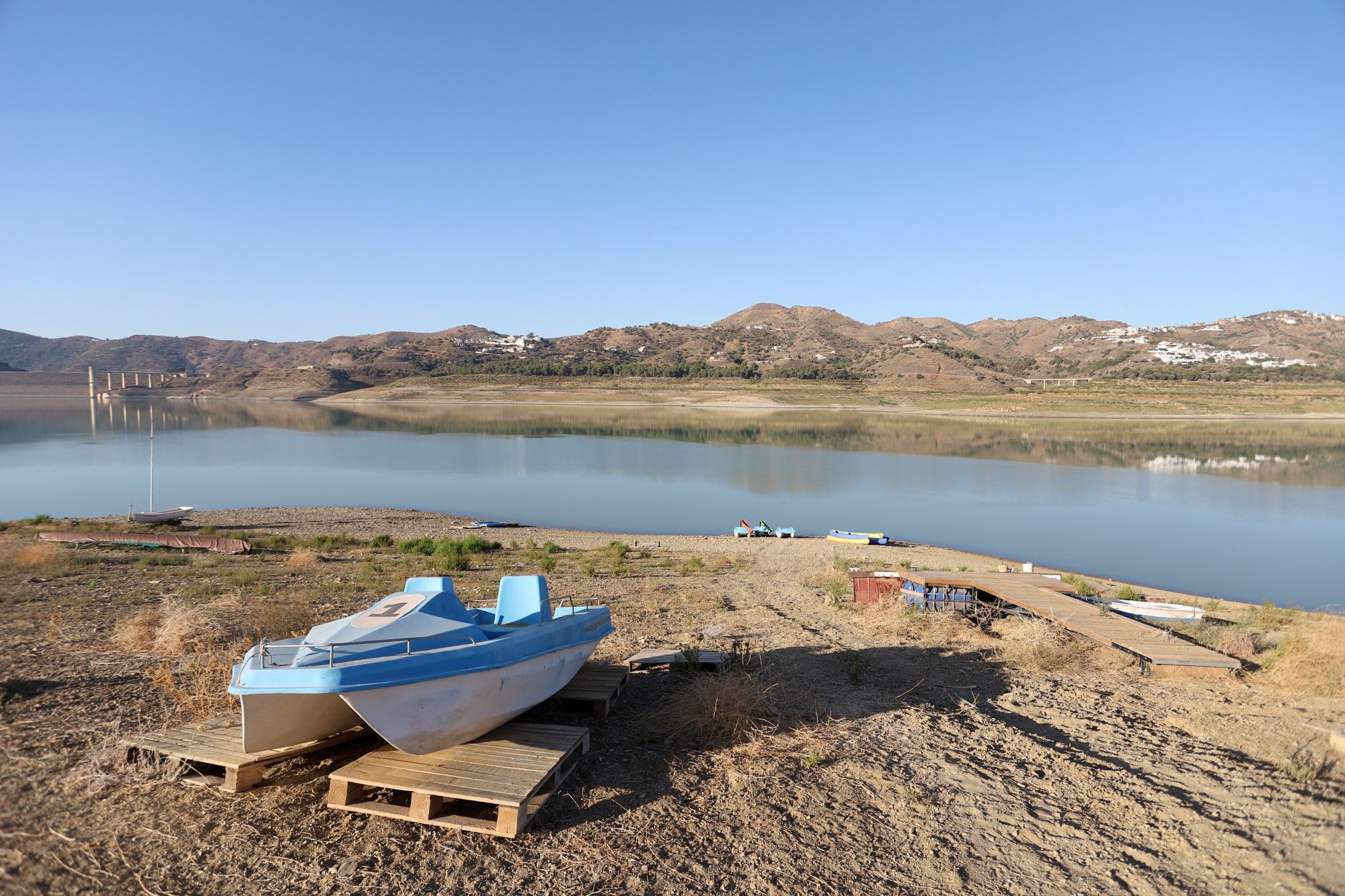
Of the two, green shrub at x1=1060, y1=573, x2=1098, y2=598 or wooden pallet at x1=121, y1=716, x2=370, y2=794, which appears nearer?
wooden pallet at x1=121, y1=716, x2=370, y2=794

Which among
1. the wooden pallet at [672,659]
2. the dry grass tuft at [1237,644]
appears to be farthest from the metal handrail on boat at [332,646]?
the dry grass tuft at [1237,644]

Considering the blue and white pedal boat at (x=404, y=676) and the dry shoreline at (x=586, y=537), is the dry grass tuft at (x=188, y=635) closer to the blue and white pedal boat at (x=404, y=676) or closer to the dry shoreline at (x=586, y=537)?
the blue and white pedal boat at (x=404, y=676)

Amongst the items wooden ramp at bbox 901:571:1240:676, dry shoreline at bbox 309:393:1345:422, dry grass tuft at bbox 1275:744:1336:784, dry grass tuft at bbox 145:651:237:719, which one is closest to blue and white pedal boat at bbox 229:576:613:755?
dry grass tuft at bbox 145:651:237:719

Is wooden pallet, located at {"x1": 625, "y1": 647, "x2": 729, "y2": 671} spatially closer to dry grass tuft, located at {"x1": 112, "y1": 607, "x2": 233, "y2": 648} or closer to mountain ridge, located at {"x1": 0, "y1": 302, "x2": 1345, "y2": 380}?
dry grass tuft, located at {"x1": 112, "y1": 607, "x2": 233, "y2": 648}

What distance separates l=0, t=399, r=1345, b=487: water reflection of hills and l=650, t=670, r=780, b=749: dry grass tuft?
44.0 m

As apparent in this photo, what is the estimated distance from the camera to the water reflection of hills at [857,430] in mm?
48562

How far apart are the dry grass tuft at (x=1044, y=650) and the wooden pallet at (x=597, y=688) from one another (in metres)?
4.56

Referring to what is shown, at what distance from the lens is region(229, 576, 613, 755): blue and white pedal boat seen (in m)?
4.35

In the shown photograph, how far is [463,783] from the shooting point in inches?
179

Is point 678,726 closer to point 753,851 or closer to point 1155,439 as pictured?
point 753,851

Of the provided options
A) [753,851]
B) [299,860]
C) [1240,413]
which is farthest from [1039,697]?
[1240,413]

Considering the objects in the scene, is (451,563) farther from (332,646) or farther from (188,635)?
(332,646)

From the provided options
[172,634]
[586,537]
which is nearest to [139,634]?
[172,634]

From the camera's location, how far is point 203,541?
56.9ft
